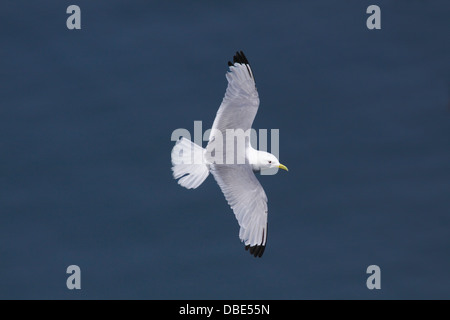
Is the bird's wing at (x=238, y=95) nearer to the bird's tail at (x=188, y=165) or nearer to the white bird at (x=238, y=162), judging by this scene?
the white bird at (x=238, y=162)

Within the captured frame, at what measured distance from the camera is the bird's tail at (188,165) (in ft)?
41.3

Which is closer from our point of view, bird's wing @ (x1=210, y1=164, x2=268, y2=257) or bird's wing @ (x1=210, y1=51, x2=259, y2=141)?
bird's wing @ (x1=210, y1=51, x2=259, y2=141)

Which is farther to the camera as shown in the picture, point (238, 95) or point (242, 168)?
point (242, 168)

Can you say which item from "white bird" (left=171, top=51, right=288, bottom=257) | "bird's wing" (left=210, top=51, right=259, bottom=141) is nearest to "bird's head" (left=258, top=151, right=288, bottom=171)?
"white bird" (left=171, top=51, right=288, bottom=257)

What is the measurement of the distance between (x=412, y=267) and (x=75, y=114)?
17.5 feet

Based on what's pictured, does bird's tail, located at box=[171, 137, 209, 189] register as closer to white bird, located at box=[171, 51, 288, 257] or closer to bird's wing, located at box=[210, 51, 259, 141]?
white bird, located at box=[171, 51, 288, 257]

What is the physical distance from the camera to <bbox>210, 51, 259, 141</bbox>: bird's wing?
12438 millimetres

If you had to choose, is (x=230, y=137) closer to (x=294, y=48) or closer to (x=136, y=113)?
(x=136, y=113)

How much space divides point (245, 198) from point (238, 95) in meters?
1.19

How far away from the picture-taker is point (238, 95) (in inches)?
490

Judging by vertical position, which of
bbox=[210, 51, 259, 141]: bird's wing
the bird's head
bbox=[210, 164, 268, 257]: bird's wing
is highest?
bbox=[210, 51, 259, 141]: bird's wing

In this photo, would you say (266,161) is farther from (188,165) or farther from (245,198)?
(188,165)

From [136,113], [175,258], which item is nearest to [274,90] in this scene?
[136,113]

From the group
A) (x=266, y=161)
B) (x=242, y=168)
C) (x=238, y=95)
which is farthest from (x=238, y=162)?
(x=238, y=95)
